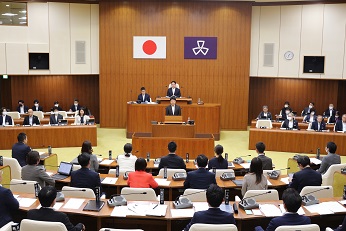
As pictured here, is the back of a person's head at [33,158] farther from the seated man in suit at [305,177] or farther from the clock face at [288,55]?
the clock face at [288,55]

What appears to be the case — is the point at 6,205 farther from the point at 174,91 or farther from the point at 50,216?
the point at 174,91

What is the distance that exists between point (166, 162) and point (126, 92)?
9076 millimetres

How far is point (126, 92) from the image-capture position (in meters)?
16.5

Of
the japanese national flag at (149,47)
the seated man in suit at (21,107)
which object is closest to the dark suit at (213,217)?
the japanese national flag at (149,47)

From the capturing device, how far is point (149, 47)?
16297 millimetres

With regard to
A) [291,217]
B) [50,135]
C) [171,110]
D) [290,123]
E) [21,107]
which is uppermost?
[171,110]

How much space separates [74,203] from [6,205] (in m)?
0.88

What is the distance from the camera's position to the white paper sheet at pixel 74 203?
545 cm

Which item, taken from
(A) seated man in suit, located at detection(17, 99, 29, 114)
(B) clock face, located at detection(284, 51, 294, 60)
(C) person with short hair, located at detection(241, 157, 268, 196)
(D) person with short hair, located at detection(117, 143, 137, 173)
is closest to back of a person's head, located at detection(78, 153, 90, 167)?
(D) person with short hair, located at detection(117, 143, 137, 173)

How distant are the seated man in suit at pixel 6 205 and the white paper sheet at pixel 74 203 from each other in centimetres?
65

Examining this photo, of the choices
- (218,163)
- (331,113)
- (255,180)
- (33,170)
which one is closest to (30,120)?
(33,170)

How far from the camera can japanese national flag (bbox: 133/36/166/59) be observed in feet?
53.2

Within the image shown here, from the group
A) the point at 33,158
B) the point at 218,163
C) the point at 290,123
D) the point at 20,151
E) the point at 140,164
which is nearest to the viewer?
the point at 140,164

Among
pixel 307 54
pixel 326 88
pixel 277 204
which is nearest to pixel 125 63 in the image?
pixel 307 54
